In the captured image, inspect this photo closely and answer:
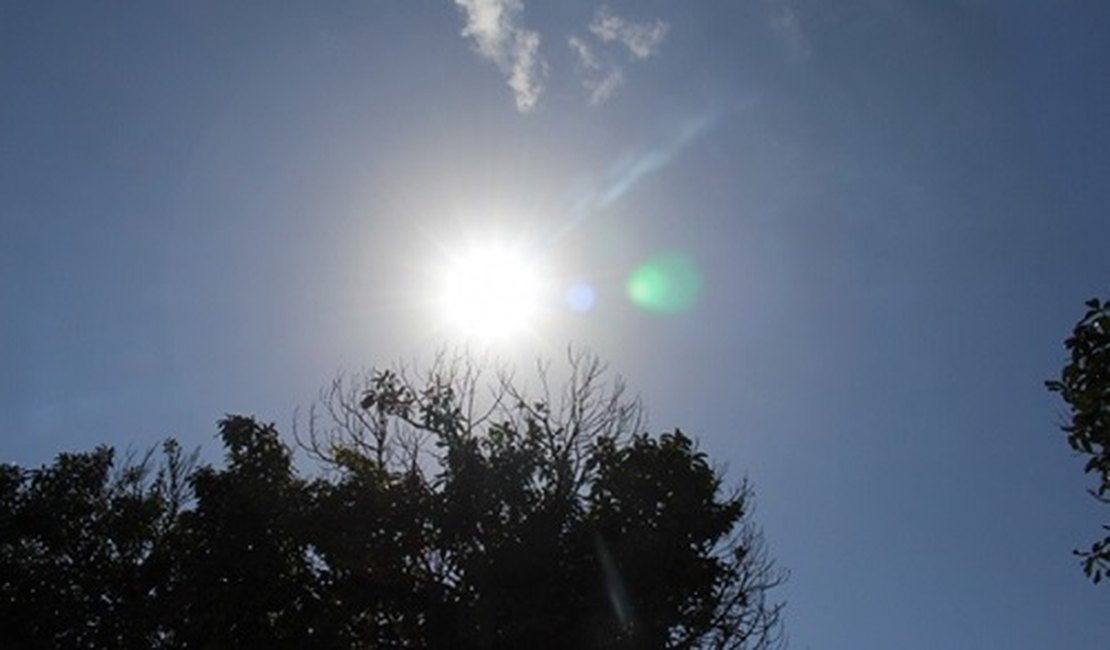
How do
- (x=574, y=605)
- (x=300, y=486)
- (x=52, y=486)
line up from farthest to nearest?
(x=52, y=486) < (x=300, y=486) < (x=574, y=605)

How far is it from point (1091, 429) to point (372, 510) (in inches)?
404

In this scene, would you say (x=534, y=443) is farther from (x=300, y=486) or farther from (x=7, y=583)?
(x=7, y=583)

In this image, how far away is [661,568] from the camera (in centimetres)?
1355

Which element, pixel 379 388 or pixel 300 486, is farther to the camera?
pixel 379 388

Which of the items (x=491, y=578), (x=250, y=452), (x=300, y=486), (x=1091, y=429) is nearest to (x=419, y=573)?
(x=491, y=578)

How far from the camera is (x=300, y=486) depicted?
47.1 feet

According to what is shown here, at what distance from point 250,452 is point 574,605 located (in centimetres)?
554

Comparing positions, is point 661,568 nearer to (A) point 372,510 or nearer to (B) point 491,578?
(B) point 491,578

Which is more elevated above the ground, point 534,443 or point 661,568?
point 534,443

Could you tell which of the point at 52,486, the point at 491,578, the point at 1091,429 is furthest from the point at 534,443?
the point at 1091,429

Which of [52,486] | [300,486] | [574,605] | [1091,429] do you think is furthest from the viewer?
[52,486]

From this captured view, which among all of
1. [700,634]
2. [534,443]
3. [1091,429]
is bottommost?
[1091,429]

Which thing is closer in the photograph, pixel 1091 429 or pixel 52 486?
pixel 1091 429

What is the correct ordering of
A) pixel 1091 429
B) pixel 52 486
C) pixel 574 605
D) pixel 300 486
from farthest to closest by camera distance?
1. pixel 52 486
2. pixel 300 486
3. pixel 574 605
4. pixel 1091 429
